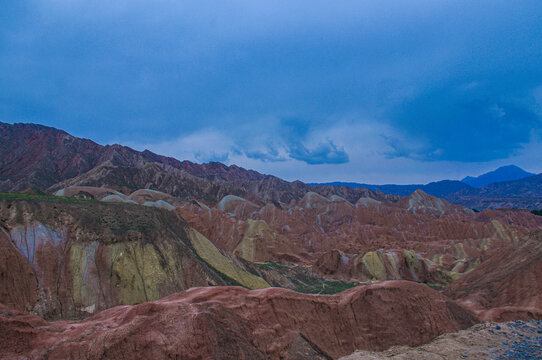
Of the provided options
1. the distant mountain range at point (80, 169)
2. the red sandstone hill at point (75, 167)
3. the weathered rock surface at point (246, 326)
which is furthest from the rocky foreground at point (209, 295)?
the red sandstone hill at point (75, 167)

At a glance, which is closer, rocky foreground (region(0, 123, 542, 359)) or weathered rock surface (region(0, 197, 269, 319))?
rocky foreground (region(0, 123, 542, 359))

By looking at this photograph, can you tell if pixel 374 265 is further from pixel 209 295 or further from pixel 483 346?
pixel 209 295

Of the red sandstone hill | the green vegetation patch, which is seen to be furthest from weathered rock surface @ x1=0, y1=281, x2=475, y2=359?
the red sandstone hill

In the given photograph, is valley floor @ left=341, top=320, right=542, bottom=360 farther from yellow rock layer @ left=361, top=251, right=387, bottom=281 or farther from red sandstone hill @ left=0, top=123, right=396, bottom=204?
red sandstone hill @ left=0, top=123, right=396, bottom=204

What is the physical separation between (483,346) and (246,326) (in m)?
8.48

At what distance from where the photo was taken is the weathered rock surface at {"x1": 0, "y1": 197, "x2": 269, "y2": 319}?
1948 cm

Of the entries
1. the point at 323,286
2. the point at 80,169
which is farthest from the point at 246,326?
the point at 80,169

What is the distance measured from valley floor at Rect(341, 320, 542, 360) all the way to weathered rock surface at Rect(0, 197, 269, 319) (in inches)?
732

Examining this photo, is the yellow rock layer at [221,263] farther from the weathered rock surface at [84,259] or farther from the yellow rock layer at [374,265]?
the yellow rock layer at [374,265]

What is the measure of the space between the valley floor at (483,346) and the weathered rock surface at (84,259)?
18.6 metres

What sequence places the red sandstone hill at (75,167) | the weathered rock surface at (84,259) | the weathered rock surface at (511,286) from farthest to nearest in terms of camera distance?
the red sandstone hill at (75,167) < the weathered rock surface at (84,259) < the weathered rock surface at (511,286)

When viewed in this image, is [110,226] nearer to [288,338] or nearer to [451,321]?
[288,338]

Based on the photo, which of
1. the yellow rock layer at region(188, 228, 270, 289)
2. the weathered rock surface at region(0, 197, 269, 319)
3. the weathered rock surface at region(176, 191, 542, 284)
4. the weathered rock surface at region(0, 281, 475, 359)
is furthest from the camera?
the weathered rock surface at region(176, 191, 542, 284)

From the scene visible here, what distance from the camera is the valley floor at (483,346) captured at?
9383mm
